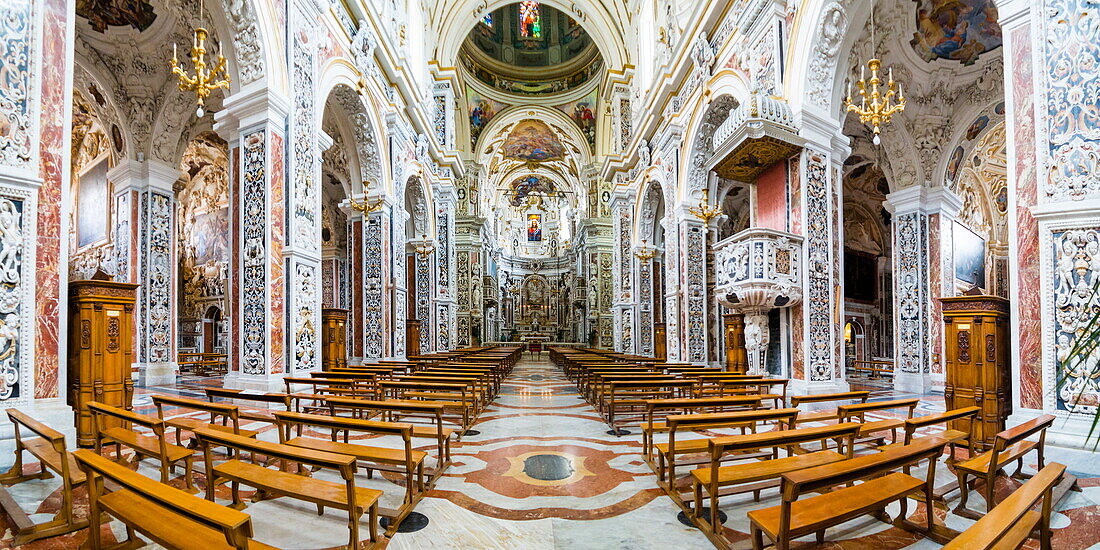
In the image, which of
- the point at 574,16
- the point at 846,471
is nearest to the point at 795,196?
the point at 846,471

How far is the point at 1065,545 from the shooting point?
2842mm

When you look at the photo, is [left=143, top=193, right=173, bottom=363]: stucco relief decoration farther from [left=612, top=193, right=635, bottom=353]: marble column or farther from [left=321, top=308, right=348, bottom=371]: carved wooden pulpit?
[left=612, top=193, right=635, bottom=353]: marble column

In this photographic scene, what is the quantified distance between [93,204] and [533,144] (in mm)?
23552

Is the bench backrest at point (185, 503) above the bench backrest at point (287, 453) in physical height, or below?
above

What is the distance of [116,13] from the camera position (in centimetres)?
944

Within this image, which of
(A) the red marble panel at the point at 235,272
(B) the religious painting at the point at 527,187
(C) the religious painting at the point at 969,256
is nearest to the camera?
(A) the red marble panel at the point at 235,272

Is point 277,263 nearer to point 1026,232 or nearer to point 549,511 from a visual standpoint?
point 549,511

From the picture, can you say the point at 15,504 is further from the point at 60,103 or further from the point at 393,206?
the point at 393,206

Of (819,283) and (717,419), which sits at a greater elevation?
(819,283)

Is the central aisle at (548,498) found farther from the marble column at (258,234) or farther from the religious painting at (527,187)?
the religious painting at (527,187)

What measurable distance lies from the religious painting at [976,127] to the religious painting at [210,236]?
22453mm

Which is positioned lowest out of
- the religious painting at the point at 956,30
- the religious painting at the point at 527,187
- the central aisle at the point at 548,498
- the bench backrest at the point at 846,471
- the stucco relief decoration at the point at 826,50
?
the central aisle at the point at 548,498

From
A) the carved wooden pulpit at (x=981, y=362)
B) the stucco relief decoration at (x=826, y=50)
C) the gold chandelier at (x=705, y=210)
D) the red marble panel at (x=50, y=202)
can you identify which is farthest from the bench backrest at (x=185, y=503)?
the gold chandelier at (x=705, y=210)

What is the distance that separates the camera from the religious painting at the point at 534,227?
40844 mm
